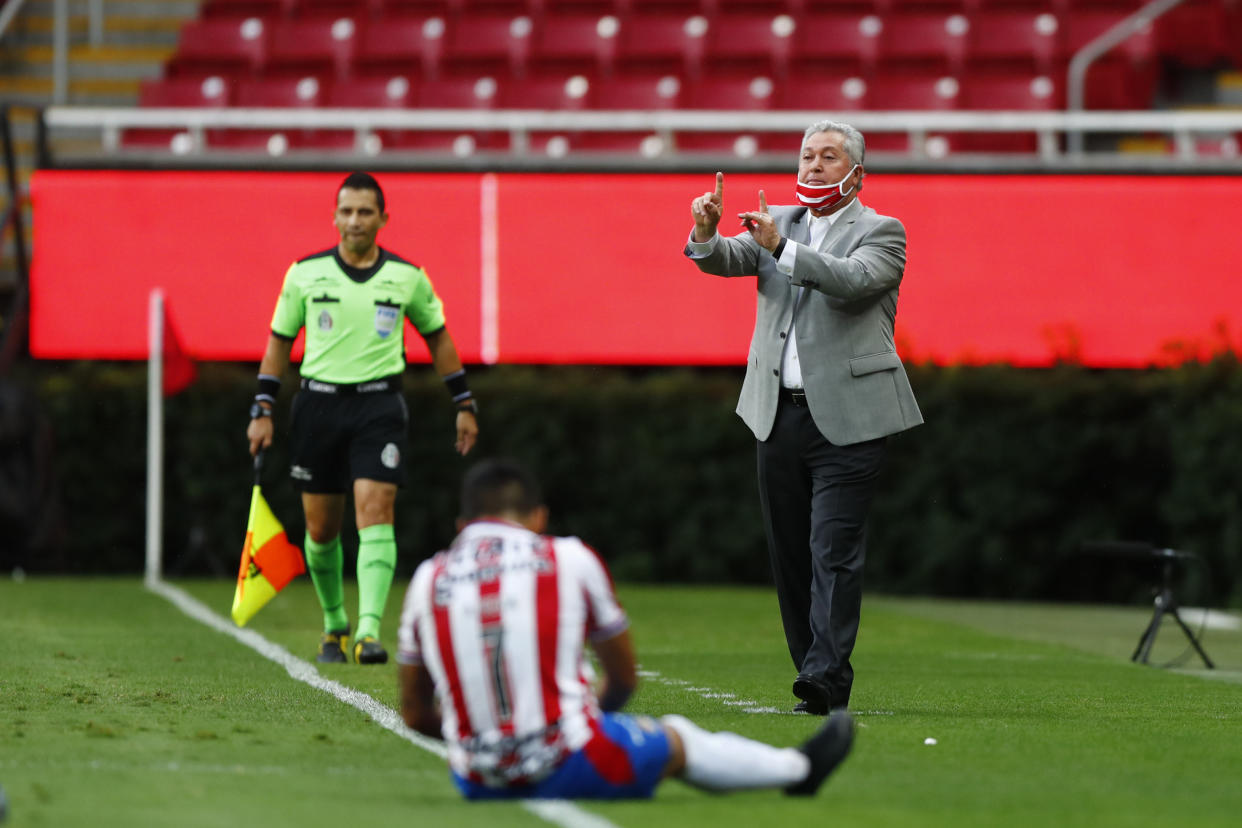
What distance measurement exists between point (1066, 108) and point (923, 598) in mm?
5516

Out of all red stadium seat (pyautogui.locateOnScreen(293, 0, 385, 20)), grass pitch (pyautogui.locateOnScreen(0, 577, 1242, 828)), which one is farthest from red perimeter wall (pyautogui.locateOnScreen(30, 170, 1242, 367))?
red stadium seat (pyautogui.locateOnScreen(293, 0, 385, 20))

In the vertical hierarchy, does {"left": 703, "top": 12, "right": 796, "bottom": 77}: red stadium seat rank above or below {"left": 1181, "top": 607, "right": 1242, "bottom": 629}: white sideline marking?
above

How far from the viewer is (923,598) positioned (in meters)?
16.3

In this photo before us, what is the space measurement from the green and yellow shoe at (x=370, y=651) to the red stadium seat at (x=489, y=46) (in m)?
11.6

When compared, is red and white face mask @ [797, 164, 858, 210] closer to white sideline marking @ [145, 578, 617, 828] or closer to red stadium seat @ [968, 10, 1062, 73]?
white sideline marking @ [145, 578, 617, 828]

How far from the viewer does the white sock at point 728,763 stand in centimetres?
534

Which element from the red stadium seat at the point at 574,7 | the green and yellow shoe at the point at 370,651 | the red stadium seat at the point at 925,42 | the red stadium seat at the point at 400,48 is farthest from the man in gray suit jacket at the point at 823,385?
the red stadium seat at the point at 574,7

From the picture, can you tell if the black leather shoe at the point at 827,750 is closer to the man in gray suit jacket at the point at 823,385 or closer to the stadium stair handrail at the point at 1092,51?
the man in gray suit jacket at the point at 823,385

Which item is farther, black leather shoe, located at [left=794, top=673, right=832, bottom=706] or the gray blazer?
the gray blazer

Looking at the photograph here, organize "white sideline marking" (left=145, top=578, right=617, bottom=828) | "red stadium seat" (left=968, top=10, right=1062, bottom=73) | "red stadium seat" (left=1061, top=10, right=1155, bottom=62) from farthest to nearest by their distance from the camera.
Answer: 1. "red stadium seat" (left=968, top=10, right=1062, bottom=73)
2. "red stadium seat" (left=1061, top=10, right=1155, bottom=62)
3. "white sideline marking" (left=145, top=578, right=617, bottom=828)

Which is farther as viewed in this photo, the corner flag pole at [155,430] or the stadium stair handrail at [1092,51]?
the stadium stair handrail at [1092,51]

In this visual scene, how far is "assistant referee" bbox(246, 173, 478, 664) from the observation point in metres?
9.82

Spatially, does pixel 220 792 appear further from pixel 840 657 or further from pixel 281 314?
pixel 281 314

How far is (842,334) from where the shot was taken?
806 cm
